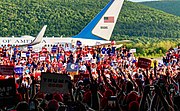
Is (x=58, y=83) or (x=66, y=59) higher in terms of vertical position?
(x=58, y=83)

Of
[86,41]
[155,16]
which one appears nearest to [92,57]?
[86,41]

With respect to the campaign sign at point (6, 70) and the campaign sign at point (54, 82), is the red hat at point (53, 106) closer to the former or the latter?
the campaign sign at point (54, 82)

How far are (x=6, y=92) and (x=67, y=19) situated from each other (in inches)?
3524

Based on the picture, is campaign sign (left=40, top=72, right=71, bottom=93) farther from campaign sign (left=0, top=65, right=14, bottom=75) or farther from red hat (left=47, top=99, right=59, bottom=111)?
campaign sign (left=0, top=65, right=14, bottom=75)

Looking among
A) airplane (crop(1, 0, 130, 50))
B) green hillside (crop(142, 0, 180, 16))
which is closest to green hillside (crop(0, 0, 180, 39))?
airplane (crop(1, 0, 130, 50))

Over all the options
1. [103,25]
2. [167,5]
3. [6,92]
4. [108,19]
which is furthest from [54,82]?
[167,5]

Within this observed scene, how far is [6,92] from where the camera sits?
7629 mm

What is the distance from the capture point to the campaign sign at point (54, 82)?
8.19 meters

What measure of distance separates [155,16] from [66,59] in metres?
80.5

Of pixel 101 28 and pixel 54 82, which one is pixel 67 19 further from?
pixel 54 82

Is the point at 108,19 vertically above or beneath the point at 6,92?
beneath

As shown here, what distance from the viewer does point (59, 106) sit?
7.80 metres

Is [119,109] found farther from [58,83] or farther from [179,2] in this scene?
[179,2]

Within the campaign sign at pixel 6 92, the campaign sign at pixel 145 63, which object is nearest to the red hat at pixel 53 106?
the campaign sign at pixel 6 92
